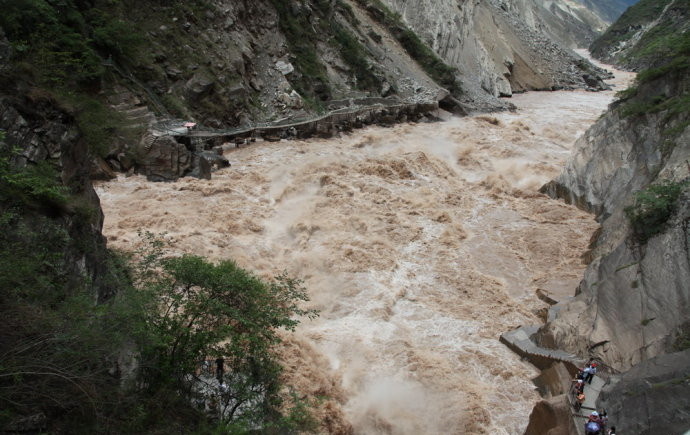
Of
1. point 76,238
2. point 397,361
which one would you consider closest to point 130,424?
point 76,238

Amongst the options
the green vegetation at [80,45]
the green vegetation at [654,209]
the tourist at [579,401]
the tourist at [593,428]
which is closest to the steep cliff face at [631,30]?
the green vegetation at [654,209]

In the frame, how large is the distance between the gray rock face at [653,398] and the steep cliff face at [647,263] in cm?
170

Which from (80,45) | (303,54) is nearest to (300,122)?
(303,54)

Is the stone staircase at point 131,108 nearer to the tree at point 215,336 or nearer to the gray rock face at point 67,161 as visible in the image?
the gray rock face at point 67,161

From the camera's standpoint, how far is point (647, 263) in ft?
33.1

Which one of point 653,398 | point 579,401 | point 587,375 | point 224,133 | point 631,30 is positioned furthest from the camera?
point 631,30

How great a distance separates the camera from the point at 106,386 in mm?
5988

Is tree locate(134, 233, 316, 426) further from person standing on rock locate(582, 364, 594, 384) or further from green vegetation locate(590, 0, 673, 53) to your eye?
green vegetation locate(590, 0, 673, 53)

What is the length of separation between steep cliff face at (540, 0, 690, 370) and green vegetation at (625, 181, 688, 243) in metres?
0.02

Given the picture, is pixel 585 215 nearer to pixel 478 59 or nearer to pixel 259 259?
pixel 259 259

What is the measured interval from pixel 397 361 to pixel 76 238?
22.6ft

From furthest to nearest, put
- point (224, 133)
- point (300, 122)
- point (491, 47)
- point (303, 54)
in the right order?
point (491, 47) → point (303, 54) → point (300, 122) → point (224, 133)

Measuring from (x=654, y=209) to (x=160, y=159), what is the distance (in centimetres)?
1612

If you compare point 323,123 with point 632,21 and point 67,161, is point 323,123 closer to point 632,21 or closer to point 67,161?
point 67,161
